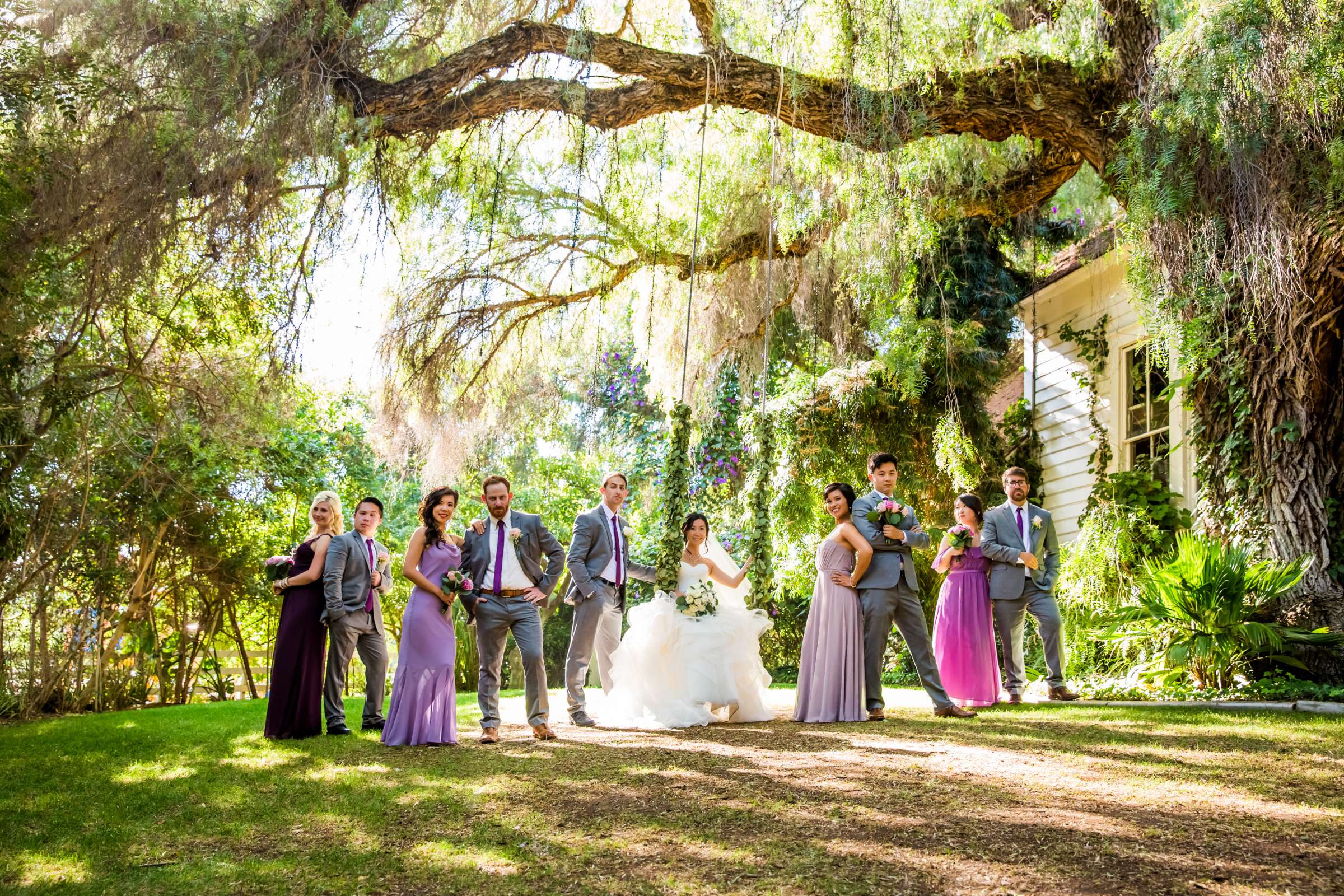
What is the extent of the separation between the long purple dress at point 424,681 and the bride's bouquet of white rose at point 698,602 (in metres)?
1.69

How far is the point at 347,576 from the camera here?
7.37m

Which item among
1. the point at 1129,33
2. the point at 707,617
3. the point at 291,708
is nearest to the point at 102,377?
the point at 291,708

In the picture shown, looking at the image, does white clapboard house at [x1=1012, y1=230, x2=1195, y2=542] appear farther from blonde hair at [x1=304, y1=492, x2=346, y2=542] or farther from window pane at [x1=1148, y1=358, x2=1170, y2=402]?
blonde hair at [x1=304, y1=492, x2=346, y2=542]

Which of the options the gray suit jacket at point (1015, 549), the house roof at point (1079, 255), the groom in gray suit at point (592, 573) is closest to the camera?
the groom in gray suit at point (592, 573)

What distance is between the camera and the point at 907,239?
30.3 feet

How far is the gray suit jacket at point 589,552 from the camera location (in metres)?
7.94

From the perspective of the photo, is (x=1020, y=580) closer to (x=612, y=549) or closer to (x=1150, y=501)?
(x=1150, y=501)

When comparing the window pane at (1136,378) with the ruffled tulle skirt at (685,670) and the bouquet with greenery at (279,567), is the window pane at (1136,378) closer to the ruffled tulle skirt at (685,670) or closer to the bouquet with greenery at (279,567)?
the ruffled tulle skirt at (685,670)

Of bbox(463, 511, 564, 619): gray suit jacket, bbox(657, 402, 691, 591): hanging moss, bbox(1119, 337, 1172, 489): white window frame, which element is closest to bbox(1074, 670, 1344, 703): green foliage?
bbox(1119, 337, 1172, 489): white window frame

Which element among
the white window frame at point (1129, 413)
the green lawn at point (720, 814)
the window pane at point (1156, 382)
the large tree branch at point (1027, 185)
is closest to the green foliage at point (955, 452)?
the white window frame at point (1129, 413)

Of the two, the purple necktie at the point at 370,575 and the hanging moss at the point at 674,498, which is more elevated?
the hanging moss at the point at 674,498

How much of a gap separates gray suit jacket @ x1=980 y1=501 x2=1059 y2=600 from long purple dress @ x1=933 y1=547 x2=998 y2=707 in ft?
0.42

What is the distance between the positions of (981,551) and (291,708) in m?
5.01

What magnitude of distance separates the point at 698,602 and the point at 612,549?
0.78 metres
